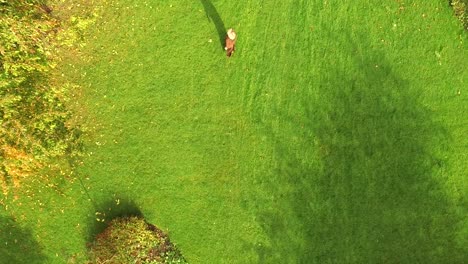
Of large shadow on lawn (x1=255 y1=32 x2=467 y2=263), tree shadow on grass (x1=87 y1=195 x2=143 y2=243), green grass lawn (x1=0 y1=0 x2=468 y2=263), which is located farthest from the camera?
large shadow on lawn (x1=255 y1=32 x2=467 y2=263)

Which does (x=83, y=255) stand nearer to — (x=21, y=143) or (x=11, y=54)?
(x=21, y=143)

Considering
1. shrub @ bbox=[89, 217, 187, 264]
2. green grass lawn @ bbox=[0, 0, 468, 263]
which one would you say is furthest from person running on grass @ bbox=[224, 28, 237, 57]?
shrub @ bbox=[89, 217, 187, 264]

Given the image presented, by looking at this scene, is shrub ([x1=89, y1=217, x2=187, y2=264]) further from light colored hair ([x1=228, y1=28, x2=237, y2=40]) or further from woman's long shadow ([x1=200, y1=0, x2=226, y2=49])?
woman's long shadow ([x1=200, y1=0, x2=226, y2=49])

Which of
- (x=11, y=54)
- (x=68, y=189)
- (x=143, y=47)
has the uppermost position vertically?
(x=143, y=47)

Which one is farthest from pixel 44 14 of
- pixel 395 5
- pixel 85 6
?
pixel 395 5

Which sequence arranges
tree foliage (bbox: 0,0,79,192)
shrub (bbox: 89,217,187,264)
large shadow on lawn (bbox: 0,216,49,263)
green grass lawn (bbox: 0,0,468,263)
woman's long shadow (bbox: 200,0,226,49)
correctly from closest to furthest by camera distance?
tree foliage (bbox: 0,0,79,192), shrub (bbox: 89,217,187,264), large shadow on lawn (bbox: 0,216,49,263), green grass lawn (bbox: 0,0,468,263), woman's long shadow (bbox: 200,0,226,49)

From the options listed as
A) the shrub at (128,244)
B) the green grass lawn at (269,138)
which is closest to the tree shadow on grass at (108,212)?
the green grass lawn at (269,138)

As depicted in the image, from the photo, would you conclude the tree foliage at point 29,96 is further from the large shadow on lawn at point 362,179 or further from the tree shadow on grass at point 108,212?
the large shadow on lawn at point 362,179
